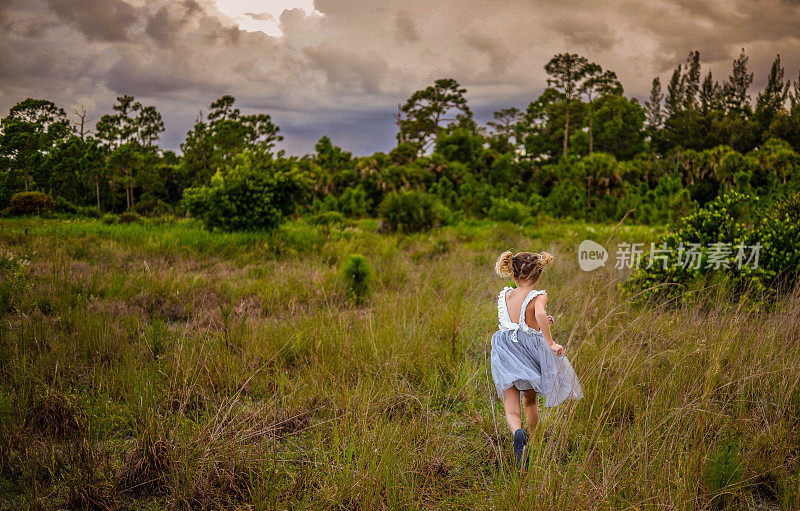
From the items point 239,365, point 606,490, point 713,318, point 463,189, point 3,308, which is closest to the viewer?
point 606,490

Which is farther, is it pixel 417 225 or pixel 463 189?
pixel 463 189

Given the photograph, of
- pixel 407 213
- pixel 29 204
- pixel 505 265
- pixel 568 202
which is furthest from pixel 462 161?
pixel 505 265

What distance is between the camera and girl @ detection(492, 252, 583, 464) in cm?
254

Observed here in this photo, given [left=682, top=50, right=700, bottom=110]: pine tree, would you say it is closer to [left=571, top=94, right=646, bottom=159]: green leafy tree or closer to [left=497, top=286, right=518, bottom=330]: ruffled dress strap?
[left=571, top=94, right=646, bottom=159]: green leafy tree

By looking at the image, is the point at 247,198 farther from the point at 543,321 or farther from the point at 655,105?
the point at 655,105

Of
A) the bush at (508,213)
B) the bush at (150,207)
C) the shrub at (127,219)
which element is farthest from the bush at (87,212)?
the bush at (508,213)

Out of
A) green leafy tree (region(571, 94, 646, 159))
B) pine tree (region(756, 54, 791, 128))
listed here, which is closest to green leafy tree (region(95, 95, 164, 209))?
green leafy tree (region(571, 94, 646, 159))

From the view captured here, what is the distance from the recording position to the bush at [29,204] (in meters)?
10.7

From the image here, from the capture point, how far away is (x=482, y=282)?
661 centimetres

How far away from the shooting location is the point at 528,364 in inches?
104

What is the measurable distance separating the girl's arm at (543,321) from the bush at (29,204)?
12.3 m

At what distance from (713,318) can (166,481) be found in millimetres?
4442

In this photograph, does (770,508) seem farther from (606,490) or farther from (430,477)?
(430,477)

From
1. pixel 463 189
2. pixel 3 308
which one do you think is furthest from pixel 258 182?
pixel 463 189
